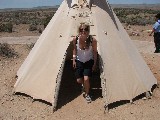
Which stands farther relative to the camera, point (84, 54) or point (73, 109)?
point (73, 109)

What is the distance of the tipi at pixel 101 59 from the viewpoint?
312 inches

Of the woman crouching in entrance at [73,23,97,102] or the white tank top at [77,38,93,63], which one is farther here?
the white tank top at [77,38,93,63]

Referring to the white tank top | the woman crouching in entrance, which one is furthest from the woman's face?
the white tank top

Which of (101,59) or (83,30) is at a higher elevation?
(83,30)

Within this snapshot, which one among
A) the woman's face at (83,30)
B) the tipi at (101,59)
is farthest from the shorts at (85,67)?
the woman's face at (83,30)

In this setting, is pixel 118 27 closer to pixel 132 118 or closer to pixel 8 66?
pixel 132 118

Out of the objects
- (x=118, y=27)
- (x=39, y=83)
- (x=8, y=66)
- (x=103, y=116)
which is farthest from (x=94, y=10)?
(x=8, y=66)

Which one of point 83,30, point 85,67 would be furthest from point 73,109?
point 83,30

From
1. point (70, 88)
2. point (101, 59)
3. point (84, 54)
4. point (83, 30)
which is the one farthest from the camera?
point (70, 88)

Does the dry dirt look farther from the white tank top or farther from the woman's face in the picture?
the woman's face

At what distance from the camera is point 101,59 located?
26.0 feet

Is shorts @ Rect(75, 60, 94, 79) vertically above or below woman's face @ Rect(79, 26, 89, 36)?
below

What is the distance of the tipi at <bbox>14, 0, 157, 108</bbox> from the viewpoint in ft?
26.0

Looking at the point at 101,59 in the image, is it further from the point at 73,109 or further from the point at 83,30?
the point at 73,109
